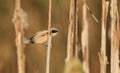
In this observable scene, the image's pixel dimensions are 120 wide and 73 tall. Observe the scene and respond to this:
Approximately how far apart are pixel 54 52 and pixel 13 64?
10.7 inches

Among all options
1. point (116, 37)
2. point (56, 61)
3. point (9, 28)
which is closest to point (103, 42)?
point (116, 37)

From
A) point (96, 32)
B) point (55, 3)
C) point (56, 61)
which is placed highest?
point (55, 3)

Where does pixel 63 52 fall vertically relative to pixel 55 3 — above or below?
below

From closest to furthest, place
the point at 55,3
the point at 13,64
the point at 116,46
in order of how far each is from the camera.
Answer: the point at 116,46 → the point at 13,64 → the point at 55,3

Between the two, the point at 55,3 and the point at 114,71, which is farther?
the point at 55,3

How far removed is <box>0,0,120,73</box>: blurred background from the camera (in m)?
2.00

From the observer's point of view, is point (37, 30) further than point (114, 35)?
Yes

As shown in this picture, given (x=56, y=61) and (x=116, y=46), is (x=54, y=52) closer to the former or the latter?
(x=56, y=61)

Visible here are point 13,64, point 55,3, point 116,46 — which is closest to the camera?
point 116,46

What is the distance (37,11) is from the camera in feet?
7.02

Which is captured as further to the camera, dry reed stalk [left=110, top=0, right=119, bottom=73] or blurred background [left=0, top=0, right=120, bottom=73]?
blurred background [left=0, top=0, right=120, bottom=73]

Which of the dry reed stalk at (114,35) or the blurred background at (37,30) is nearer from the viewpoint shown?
the dry reed stalk at (114,35)

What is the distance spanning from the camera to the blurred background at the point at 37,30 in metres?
2.00

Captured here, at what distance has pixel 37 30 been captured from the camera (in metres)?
2.09
